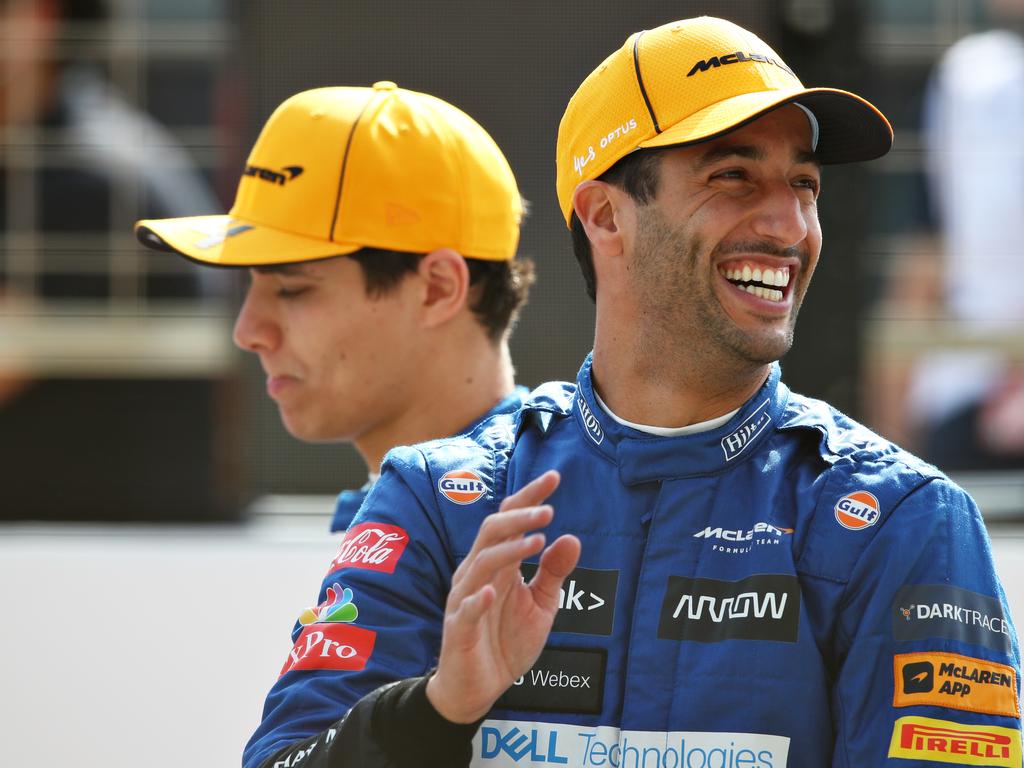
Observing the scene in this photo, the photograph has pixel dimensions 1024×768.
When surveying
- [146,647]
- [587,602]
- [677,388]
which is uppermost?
[677,388]

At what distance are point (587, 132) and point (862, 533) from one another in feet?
1.97

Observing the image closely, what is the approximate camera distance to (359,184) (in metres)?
2.37

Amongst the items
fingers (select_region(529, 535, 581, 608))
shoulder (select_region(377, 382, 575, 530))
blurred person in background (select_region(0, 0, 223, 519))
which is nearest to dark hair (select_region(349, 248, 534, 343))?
shoulder (select_region(377, 382, 575, 530))

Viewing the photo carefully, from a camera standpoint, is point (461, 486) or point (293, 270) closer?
point (461, 486)

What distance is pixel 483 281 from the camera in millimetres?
2420

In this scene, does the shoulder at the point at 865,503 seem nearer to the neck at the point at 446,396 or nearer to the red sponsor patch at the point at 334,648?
the red sponsor patch at the point at 334,648

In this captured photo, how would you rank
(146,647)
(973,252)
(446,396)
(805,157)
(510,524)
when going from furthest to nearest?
(973,252) < (146,647) < (446,396) < (805,157) < (510,524)

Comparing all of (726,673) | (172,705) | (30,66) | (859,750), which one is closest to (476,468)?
(726,673)

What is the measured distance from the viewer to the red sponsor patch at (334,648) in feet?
5.69

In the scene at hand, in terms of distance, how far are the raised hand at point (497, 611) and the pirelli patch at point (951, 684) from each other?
37cm

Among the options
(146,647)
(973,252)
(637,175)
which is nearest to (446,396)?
(637,175)

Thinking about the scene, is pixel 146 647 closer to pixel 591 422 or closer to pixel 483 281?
pixel 483 281

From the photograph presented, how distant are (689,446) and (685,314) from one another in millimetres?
165

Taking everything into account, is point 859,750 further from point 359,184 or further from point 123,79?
point 123,79
